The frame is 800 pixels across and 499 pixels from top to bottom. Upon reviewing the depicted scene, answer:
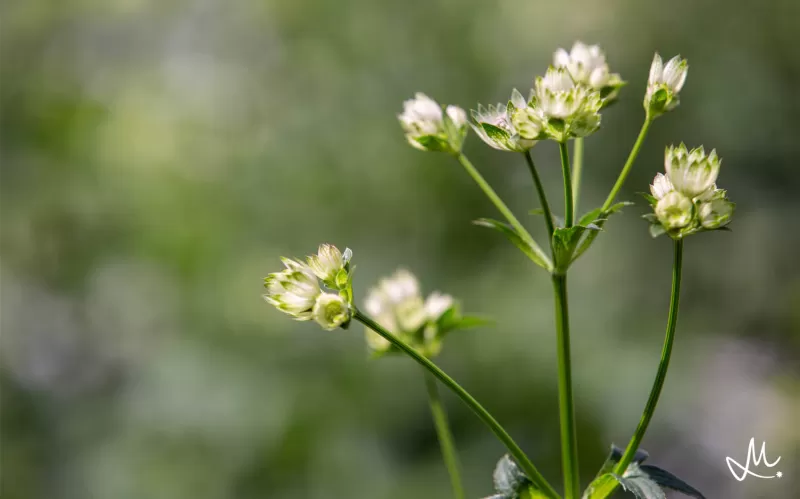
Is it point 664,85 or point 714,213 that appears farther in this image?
point 664,85

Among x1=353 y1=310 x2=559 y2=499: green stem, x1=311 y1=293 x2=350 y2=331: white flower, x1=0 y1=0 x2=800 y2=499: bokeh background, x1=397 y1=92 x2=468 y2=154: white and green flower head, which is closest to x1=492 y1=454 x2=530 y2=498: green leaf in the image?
x1=353 y1=310 x2=559 y2=499: green stem

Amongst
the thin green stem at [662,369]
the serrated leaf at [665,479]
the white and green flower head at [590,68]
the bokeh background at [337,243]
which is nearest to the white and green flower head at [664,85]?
the white and green flower head at [590,68]

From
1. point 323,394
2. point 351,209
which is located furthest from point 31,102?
point 323,394

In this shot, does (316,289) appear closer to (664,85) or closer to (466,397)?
(466,397)

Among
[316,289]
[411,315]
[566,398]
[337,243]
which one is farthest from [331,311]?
[337,243]

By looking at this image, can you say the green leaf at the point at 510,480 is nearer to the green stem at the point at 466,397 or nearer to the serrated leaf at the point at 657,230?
the green stem at the point at 466,397
